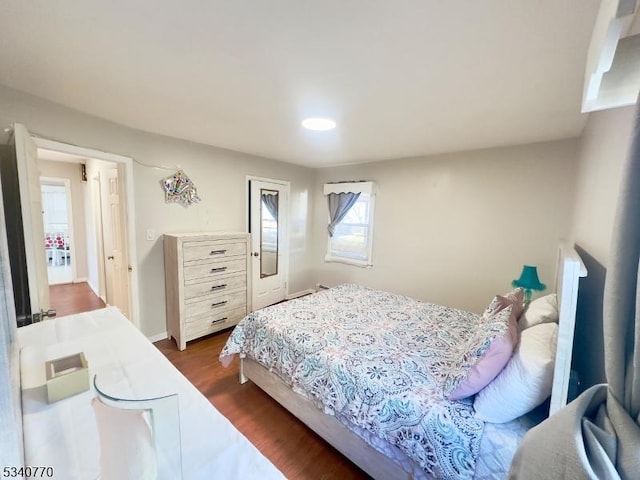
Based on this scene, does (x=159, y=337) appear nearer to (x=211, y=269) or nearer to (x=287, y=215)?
(x=211, y=269)

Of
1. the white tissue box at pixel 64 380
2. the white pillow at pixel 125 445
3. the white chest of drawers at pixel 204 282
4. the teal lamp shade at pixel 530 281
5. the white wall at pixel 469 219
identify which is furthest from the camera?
the white chest of drawers at pixel 204 282

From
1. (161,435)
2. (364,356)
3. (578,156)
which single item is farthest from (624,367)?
(578,156)

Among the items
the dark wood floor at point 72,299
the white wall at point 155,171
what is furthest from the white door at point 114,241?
the dark wood floor at point 72,299

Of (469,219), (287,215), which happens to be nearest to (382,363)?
(469,219)

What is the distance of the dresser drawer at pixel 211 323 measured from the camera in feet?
9.34

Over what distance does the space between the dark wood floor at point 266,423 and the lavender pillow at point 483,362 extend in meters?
0.82

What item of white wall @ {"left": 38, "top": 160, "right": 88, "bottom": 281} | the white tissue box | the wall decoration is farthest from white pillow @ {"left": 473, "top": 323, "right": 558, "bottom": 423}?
white wall @ {"left": 38, "top": 160, "right": 88, "bottom": 281}

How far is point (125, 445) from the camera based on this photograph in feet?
1.92

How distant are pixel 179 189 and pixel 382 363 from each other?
2.77 metres

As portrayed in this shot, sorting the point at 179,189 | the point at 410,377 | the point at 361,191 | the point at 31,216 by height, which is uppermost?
the point at 361,191

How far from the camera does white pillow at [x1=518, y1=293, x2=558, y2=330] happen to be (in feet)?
4.74

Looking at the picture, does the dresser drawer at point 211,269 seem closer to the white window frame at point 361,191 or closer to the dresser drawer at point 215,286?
the dresser drawer at point 215,286

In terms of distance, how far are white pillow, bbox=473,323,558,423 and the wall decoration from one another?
10.5ft

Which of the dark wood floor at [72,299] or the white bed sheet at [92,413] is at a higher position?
the white bed sheet at [92,413]
